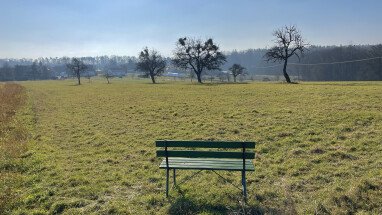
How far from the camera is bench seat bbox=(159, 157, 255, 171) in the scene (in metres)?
6.47

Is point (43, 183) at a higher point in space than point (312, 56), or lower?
lower

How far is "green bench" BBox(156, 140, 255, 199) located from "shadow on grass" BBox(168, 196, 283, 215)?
0.49 m

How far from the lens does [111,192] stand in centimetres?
721

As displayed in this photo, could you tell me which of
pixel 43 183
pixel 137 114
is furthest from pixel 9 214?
pixel 137 114

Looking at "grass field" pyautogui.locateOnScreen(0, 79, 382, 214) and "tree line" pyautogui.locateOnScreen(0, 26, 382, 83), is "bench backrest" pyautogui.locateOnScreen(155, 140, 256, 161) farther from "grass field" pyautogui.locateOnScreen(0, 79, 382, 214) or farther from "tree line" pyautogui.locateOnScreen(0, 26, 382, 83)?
"tree line" pyautogui.locateOnScreen(0, 26, 382, 83)

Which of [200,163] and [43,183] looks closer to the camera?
[200,163]

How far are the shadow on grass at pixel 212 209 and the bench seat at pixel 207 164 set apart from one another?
2.28ft

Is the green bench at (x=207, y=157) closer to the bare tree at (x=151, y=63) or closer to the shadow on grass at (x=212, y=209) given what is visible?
the shadow on grass at (x=212, y=209)

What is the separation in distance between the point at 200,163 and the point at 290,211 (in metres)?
2.01

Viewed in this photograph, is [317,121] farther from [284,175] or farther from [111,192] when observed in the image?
[111,192]

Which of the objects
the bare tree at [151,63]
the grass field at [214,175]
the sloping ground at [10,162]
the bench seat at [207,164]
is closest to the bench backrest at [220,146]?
the bench seat at [207,164]

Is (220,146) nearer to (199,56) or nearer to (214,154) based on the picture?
(214,154)

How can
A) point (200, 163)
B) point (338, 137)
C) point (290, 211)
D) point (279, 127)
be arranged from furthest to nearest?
point (279, 127), point (338, 137), point (200, 163), point (290, 211)

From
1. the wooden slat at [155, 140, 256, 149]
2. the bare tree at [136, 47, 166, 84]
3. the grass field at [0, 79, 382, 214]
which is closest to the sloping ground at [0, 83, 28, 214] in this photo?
the grass field at [0, 79, 382, 214]
